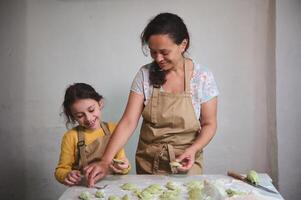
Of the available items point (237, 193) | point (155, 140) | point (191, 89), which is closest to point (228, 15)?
point (191, 89)

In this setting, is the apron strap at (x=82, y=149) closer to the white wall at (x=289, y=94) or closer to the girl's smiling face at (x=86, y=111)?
the girl's smiling face at (x=86, y=111)

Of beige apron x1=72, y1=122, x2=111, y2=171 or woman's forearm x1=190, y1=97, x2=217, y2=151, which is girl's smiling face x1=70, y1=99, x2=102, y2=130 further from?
woman's forearm x1=190, y1=97, x2=217, y2=151

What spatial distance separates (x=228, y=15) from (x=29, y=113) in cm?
154

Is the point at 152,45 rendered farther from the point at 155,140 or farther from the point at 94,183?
the point at 94,183

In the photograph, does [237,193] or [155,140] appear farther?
[155,140]

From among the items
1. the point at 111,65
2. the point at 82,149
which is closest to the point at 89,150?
the point at 82,149

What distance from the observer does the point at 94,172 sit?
1.61 metres

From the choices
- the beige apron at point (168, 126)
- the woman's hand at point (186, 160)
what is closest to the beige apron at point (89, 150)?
the beige apron at point (168, 126)

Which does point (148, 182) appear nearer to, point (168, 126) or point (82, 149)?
point (168, 126)

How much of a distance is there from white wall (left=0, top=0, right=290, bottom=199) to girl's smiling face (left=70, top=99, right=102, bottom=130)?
0.72 meters

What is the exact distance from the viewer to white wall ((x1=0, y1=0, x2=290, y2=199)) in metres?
2.53

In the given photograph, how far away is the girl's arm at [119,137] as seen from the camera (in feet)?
5.32

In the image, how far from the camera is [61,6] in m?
2.55

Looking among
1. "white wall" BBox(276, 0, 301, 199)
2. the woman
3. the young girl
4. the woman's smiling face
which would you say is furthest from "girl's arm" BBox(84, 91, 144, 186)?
"white wall" BBox(276, 0, 301, 199)
